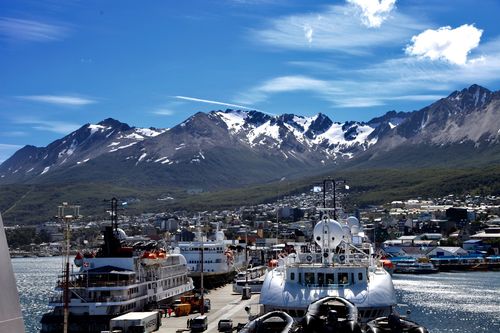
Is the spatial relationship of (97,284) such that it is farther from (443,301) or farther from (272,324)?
(443,301)

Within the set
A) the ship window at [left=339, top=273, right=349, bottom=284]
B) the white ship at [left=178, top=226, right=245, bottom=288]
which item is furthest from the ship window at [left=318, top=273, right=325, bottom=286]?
the white ship at [left=178, top=226, right=245, bottom=288]

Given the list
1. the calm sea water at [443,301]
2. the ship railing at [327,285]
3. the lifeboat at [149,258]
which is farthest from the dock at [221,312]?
the calm sea water at [443,301]

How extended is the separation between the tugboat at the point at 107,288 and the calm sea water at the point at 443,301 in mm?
9609

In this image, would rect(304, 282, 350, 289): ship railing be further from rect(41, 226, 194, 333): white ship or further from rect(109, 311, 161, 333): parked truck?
rect(41, 226, 194, 333): white ship

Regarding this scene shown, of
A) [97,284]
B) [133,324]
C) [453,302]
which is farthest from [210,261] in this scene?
[133,324]

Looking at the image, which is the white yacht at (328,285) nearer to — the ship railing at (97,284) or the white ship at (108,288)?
the white ship at (108,288)

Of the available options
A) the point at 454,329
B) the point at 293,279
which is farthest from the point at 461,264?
the point at 293,279

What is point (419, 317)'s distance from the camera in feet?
257

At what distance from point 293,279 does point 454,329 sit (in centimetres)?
2955

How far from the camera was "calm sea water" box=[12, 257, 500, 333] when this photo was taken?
240 feet

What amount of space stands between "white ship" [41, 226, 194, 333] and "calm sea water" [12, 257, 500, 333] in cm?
967

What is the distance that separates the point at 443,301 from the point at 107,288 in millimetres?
50015

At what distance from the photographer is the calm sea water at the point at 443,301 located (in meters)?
73.1

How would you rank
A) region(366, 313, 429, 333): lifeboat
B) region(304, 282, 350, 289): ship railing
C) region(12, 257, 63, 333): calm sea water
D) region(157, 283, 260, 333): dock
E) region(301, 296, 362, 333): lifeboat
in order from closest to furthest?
region(301, 296, 362, 333): lifeboat → region(366, 313, 429, 333): lifeboat → region(304, 282, 350, 289): ship railing → region(157, 283, 260, 333): dock → region(12, 257, 63, 333): calm sea water
